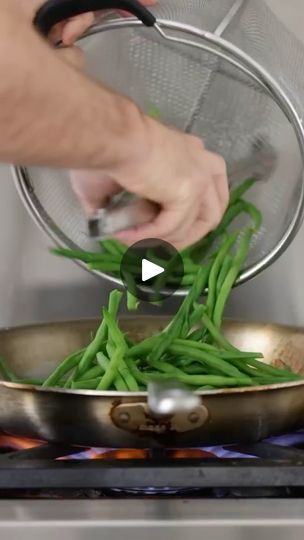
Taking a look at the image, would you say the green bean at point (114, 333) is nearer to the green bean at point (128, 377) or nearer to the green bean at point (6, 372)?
the green bean at point (128, 377)

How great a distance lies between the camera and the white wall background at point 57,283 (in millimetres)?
1014

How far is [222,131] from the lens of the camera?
Answer: 0.97 metres

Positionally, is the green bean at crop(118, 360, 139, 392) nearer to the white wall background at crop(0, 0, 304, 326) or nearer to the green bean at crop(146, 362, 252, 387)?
the green bean at crop(146, 362, 252, 387)

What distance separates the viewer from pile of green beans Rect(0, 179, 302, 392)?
0.75 metres

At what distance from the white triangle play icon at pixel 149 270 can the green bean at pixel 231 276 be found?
8 cm

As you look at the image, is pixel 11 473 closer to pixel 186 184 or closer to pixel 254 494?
pixel 254 494

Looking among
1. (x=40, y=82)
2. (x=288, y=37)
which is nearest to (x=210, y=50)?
(x=288, y=37)

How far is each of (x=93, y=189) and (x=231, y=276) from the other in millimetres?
164

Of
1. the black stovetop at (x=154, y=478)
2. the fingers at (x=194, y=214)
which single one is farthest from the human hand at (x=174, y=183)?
the black stovetop at (x=154, y=478)

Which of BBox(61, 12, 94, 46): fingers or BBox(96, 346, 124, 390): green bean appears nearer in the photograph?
BBox(96, 346, 124, 390): green bean

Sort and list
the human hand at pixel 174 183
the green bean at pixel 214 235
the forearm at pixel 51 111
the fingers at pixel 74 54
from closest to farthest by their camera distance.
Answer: the forearm at pixel 51 111, the human hand at pixel 174 183, the fingers at pixel 74 54, the green bean at pixel 214 235

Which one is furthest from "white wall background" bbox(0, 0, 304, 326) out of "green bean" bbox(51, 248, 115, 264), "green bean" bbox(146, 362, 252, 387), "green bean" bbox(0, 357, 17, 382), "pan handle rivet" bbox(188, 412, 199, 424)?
"pan handle rivet" bbox(188, 412, 199, 424)

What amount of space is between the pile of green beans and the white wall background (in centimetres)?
12
